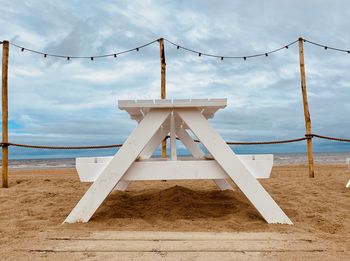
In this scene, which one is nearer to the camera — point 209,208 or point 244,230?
point 244,230

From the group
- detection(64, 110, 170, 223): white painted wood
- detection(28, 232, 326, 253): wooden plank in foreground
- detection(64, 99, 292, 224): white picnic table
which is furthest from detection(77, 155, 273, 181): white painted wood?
detection(28, 232, 326, 253): wooden plank in foreground

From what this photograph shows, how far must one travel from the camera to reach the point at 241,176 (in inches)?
124

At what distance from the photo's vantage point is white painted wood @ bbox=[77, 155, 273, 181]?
10.4ft

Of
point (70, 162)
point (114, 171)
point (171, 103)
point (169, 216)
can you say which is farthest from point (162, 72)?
point (70, 162)

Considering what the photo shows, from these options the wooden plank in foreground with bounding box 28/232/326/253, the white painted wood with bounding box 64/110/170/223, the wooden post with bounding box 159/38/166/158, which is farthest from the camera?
the wooden post with bounding box 159/38/166/158

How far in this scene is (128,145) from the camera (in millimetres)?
3123

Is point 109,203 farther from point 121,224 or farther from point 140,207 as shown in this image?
point 121,224

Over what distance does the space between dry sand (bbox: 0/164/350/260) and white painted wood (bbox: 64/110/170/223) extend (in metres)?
0.15

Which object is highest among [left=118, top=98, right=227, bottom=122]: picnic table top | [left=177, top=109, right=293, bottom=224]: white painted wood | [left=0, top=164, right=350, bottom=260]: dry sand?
[left=118, top=98, right=227, bottom=122]: picnic table top

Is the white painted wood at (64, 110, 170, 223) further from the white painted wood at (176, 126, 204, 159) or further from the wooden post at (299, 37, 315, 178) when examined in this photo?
the wooden post at (299, 37, 315, 178)

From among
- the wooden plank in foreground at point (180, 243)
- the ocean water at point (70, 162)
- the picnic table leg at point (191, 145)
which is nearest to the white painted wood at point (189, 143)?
the picnic table leg at point (191, 145)

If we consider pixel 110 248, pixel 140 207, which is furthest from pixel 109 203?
pixel 110 248

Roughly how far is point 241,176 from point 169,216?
0.90m

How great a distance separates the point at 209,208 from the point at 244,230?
2.92ft
